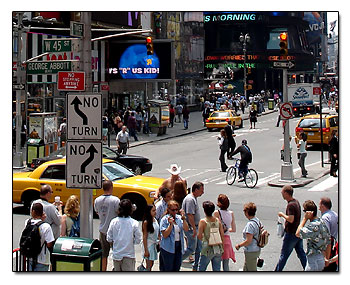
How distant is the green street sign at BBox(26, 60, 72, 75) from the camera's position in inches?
436

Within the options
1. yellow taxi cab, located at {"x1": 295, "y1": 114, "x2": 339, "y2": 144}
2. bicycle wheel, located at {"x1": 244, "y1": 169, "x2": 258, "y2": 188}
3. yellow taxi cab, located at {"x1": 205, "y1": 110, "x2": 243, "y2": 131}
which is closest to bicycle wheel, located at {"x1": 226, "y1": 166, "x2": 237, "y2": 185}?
bicycle wheel, located at {"x1": 244, "y1": 169, "x2": 258, "y2": 188}

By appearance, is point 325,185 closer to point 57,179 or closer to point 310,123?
point 57,179

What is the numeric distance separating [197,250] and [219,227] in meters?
1.45

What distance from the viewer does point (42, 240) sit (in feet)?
29.8

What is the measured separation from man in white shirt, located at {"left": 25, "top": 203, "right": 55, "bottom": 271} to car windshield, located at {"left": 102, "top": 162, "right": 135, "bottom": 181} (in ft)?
20.2

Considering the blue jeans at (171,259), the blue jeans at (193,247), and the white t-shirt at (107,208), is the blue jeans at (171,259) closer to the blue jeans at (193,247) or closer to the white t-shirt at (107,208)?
the blue jeans at (193,247)

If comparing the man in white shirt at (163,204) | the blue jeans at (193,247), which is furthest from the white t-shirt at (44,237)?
the blue jeans at (193,247)

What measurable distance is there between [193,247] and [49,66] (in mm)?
4617

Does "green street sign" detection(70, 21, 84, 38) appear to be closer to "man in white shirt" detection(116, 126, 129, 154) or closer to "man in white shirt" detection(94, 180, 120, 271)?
"man in white shirt" detection(94, 180, 120, 271)

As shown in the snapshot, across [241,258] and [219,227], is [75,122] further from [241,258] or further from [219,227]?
[241,258]

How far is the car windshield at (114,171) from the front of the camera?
1551cm

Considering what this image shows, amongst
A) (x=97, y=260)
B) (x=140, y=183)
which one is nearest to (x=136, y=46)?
(x=140, y=183)

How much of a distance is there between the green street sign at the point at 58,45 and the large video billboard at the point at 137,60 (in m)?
23.2

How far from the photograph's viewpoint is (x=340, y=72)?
35.5 ft
